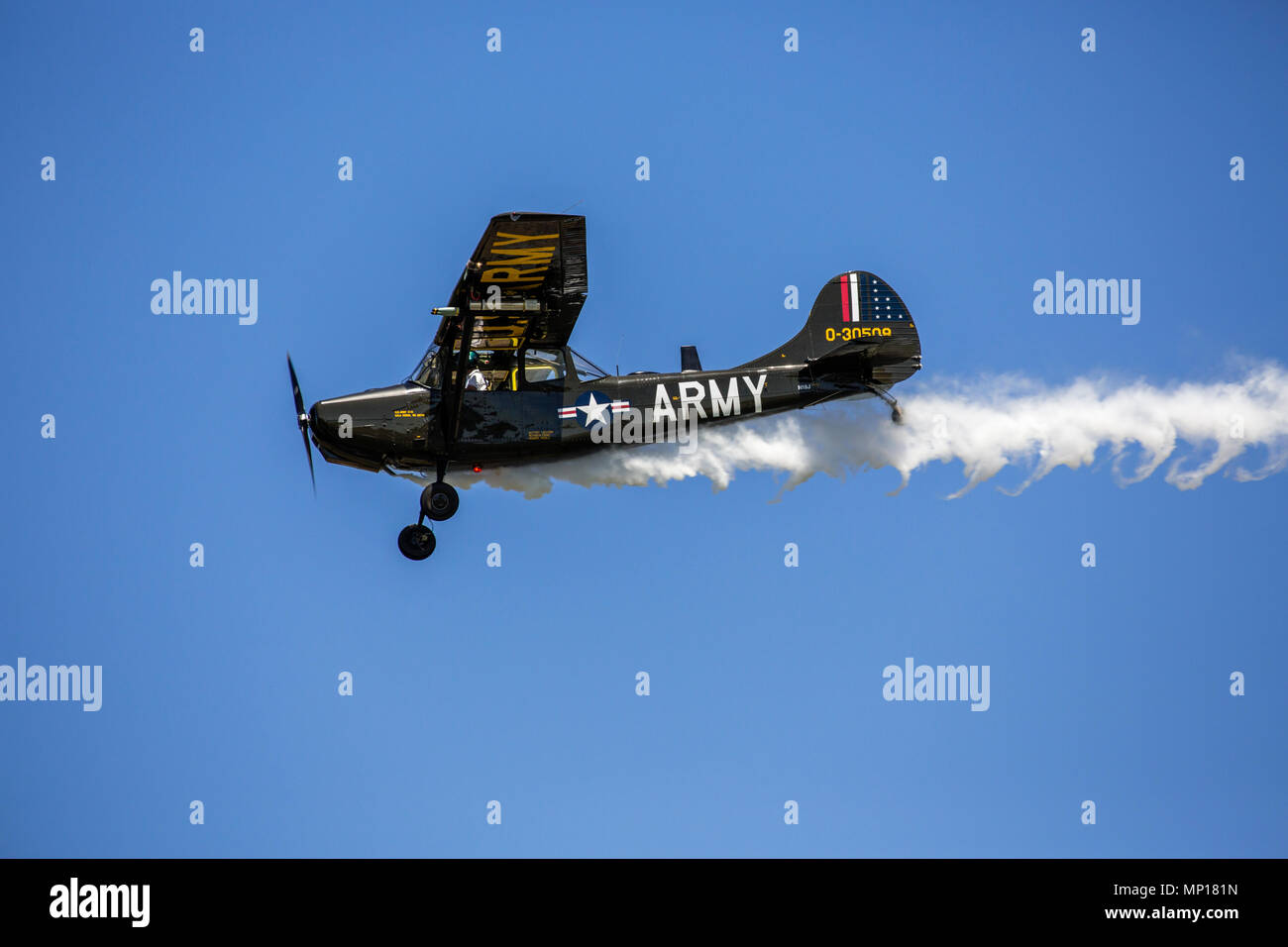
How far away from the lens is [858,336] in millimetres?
19188

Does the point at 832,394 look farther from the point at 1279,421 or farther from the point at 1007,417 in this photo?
the point at 1279,421

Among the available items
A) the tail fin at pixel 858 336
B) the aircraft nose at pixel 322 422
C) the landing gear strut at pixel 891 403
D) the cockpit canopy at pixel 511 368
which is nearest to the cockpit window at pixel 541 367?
the cockpit canopy at pixel 511 368

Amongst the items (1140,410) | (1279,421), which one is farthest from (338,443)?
(1279,421)

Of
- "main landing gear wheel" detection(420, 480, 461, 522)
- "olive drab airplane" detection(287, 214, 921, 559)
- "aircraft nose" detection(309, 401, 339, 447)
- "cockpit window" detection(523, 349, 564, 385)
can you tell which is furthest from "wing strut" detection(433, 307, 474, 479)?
"aircraft nose" detection(309, 401, 339, 447)

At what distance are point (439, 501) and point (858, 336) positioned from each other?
622 cm

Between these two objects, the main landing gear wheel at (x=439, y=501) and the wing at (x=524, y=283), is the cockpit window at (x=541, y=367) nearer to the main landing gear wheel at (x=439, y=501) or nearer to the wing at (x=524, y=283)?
the wing at (x=524, y=283)

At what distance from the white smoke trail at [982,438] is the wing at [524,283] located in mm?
1819

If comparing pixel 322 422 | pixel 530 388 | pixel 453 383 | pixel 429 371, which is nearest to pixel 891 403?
pixel 530 388

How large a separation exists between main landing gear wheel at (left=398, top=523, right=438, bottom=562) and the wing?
2.36m

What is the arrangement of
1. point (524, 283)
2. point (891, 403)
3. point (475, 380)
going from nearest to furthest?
point (524, 283) < point (475, 380) < point (891, 403)

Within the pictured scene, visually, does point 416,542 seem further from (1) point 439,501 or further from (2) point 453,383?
(2) point 453,383
